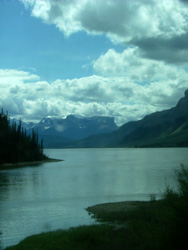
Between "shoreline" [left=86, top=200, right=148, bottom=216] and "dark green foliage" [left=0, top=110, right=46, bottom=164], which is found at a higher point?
"dark green foliage" [left=0, top=110, right=46, bottom=164]

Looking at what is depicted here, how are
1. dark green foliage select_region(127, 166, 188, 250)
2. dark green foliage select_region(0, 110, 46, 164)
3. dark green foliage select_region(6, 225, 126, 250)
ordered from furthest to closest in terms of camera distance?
dark green foliage select_region(0, 110, 46, 164)
dark green foliage select_region(6, 225, 126, 250)
dark green foliage select_region(127, 166, 188, 250)

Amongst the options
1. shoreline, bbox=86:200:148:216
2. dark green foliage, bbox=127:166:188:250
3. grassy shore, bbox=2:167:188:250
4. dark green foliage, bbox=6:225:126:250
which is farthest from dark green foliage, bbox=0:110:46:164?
dark green foliage, bbox=127:166:188:250

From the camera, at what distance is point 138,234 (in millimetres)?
27984

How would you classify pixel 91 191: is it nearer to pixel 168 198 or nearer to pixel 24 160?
pixel 168 198

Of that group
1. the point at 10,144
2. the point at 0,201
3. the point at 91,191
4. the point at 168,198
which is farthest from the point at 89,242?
the point at 10,144

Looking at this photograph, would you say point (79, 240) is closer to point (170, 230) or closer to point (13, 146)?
point (170, 230)

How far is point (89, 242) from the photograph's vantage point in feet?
90.7

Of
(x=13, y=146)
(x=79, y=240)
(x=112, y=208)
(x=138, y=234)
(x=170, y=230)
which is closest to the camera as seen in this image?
(x=170, y=230)

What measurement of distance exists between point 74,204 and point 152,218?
71.5 ft

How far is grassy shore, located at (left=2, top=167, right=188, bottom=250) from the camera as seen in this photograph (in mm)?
21656

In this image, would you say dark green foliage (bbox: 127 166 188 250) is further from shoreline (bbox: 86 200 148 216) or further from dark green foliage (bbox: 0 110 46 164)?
dark green foliage (bbox: 0 110 46 164)

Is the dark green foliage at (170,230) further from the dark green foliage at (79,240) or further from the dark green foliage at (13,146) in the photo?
the dark green foliage at (13,146)

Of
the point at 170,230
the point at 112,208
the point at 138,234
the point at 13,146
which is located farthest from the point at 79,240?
the point at 13,146

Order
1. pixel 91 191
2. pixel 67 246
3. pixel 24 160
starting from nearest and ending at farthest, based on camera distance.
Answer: pixel 67 246 < pixel 91 191 < pixel 24 160
